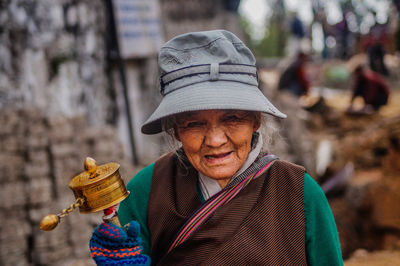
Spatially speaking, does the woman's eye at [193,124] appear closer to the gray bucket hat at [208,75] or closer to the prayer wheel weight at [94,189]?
the gray bucket hat at [208,75]

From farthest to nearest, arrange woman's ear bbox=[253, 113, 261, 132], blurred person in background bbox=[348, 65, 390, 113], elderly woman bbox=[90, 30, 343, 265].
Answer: blurred person in background bbox=[348, 65, 390, 113] → woman's ear bbox=[253, 113, 261, 132] → elderly woman bbox=[90, 30, 343, 265]

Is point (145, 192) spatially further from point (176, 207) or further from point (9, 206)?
point (9, 206)

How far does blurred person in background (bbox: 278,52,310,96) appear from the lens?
30.1 feet

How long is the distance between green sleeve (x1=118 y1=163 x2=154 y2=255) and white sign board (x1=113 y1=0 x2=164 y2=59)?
463cm

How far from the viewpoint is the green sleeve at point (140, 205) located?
1.50m

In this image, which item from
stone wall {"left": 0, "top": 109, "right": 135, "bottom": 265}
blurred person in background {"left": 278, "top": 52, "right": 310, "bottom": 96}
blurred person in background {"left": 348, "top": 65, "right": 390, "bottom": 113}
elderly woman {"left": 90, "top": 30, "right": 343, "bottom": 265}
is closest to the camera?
elderly woman {"left": 90, "top": 30, "right": 343, "bottom": 265}

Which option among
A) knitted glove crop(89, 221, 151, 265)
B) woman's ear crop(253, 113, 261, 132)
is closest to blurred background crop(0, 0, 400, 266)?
woman's ear crop(253, 113, 261, 132)

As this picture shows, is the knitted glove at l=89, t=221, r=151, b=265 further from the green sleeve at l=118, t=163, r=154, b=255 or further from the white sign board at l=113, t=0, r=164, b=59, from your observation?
the white sign board at l=113, t=0, r=164, b=59

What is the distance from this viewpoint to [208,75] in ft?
4.16

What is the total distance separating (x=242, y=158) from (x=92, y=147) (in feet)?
10.0

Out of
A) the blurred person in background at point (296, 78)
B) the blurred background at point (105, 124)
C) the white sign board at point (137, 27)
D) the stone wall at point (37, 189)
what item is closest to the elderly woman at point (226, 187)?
the blurred background at point (105, 124)

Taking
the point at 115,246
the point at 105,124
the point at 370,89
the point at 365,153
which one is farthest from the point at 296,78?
the point at 115,246

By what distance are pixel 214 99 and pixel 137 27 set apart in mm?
5094

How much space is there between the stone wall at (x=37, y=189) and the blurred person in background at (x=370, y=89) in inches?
298
